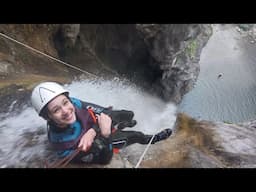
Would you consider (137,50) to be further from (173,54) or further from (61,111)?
(61,111)

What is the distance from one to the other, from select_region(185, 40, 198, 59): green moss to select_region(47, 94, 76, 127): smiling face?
21.9 ft

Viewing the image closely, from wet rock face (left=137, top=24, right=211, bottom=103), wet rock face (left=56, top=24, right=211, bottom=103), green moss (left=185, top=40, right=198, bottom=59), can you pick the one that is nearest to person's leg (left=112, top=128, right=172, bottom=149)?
wet rock face (left=56, top=24, right=211, bottom=103)

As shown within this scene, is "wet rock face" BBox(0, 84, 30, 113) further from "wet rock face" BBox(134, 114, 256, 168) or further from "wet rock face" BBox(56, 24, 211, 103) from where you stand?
"wet rock face" BBox(56, 24, 211, 103)

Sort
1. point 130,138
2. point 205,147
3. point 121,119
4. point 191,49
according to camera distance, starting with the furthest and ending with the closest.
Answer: point 191,49, point 205,147, point 121,119, point 130,138

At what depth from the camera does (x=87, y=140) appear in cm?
316

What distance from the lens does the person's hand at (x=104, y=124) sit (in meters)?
3.31

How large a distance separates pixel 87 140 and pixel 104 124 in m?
0.29

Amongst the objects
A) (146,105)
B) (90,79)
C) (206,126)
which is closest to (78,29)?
(90,79)

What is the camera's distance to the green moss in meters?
9.43

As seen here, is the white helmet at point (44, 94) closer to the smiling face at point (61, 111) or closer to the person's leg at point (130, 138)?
the smiling face at point (61, 111)

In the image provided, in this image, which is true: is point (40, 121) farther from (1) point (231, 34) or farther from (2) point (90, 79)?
(1) point (231, 34)

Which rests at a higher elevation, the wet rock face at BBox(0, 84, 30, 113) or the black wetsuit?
the wet rock face at BBox(0, 84, 30, 113)

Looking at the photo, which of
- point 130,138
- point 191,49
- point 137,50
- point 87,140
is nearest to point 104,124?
point 87,140
